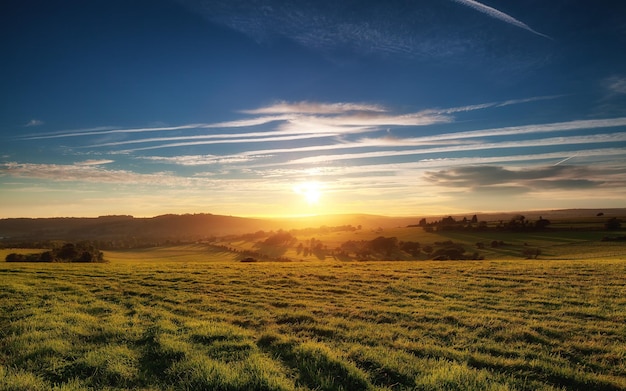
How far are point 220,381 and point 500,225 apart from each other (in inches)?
4938

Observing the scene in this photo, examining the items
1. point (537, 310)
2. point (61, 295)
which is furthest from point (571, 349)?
point (61, 295)

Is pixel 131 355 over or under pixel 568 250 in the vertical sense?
over

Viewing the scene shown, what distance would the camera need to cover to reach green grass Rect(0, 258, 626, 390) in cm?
791

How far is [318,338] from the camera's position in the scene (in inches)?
444

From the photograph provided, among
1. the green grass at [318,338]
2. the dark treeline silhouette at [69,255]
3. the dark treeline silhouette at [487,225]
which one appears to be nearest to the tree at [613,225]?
the dark treeline silhouette at [487,225]

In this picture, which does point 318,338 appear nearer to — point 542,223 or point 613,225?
point 613,225

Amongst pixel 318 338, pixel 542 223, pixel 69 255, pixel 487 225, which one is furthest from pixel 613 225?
pixel 69 255

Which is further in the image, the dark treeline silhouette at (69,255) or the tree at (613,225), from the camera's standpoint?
the tree at (613,225)

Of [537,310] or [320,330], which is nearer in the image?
[320,330]

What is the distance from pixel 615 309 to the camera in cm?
1488

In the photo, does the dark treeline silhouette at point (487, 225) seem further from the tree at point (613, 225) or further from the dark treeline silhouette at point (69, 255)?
the dark treeline silhouette at point (69, 255)

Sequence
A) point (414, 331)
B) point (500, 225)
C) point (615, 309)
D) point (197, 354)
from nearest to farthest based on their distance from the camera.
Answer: point (197, 354) → point (414, 331) → point (615, 309) → point (500, 225)

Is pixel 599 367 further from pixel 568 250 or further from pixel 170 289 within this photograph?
pixel 568 250

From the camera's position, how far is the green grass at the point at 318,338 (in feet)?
26.0
